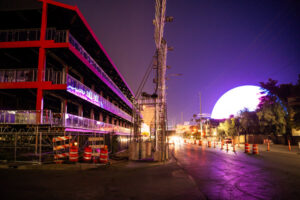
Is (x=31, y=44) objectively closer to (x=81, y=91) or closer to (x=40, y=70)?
(x=40, y=70)

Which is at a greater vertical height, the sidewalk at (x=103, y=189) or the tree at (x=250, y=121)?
the tree at (x=250, y=121)

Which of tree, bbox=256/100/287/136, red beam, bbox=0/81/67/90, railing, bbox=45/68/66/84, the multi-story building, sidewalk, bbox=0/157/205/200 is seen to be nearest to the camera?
sidewalk, bbox=0/157/205/200

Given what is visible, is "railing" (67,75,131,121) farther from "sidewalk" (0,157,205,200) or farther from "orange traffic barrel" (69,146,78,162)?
"sidewalk" (0,157,205,200)

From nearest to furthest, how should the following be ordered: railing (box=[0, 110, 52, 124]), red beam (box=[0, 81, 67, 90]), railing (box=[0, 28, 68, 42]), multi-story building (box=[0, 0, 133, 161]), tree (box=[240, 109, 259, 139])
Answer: railing (box=[0, 110, 52, 124]) < multi-story building (box=[0, 0, 133, 161]) < red beam (box=[0, 81, 67, 90]) < railing (box=[0, 28, 68, 42]) < tree (box=[240, 109, 259, 139])

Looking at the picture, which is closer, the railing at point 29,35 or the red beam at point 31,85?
the red beam at point 31,85

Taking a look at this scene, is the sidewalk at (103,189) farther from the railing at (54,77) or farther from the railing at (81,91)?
the railing at (81,91)

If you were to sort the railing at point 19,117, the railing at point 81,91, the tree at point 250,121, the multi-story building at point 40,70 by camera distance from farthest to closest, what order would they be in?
the tree at point 250,121 → the railing at point 81,91 → the multi-story building at point 40,70 → the railing at point 19,117

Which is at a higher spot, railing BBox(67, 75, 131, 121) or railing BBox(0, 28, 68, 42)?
railing BBox(0, 28, 68, 42)

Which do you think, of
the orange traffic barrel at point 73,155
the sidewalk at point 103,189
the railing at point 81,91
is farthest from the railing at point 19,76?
the sidewalk at point 103,189

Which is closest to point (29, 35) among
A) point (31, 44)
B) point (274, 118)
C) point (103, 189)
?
point (31, 44)

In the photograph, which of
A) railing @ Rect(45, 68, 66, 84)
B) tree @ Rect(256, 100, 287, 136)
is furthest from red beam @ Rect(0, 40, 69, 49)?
tree @ Rect(256, 100, 287, 136)

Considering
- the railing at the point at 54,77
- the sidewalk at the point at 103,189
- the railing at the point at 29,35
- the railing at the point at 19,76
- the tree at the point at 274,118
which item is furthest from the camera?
the tree at the point at 274,118

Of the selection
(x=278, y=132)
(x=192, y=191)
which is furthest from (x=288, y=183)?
(x=278, y=132)

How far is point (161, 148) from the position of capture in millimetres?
15961
